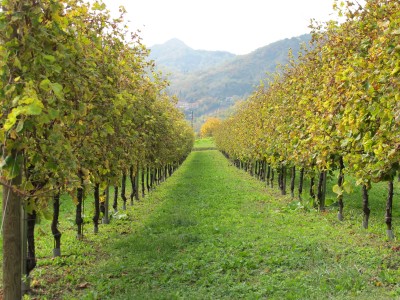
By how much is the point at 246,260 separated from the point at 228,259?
474 millimetres

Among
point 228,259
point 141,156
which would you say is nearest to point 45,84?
point 228,259

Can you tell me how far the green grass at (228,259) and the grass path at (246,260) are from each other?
0.08ft

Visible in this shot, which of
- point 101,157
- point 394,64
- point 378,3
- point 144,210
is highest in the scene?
point 378,3

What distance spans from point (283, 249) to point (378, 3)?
6600 millimetres

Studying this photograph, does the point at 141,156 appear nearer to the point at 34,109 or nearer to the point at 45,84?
the point at 45,84

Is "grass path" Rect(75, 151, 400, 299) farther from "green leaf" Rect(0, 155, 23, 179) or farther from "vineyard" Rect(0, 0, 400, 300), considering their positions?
"green leaf" Rect(0, 155, 23, 179)

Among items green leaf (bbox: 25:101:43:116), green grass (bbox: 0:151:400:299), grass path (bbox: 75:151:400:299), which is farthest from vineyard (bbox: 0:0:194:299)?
grass path (bbox: 75:151:400:299)

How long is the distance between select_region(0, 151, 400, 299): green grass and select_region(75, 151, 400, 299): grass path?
0.08 ft

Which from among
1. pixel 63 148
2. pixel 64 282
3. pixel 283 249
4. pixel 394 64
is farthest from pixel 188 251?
pixel 394 64

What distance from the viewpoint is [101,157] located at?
32.5 feet

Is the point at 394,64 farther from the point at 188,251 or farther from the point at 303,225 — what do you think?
the point at 303,225

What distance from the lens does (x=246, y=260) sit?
9.85 metres

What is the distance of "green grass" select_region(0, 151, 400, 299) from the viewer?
7902mm

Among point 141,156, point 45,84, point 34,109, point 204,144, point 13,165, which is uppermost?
point 45,84
